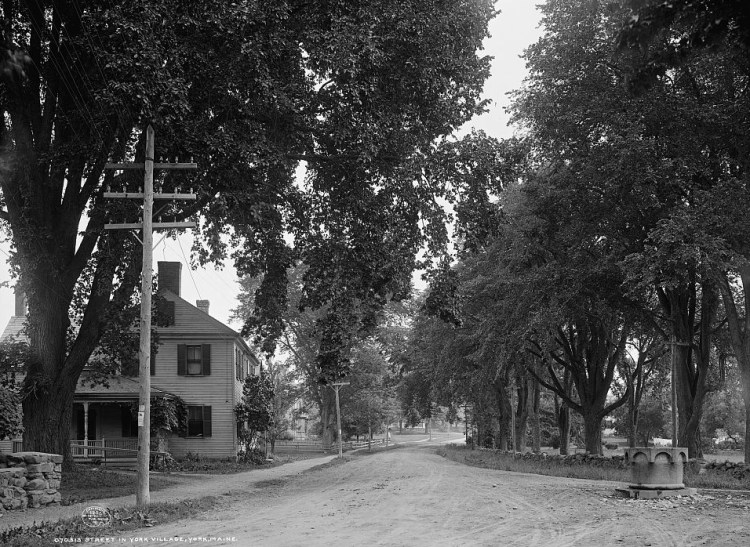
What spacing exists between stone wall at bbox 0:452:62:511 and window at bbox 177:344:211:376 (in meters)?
21.1

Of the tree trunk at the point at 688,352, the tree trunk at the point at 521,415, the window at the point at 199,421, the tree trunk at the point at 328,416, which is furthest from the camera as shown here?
the tree trunk at the point at 328,416

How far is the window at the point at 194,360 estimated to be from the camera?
37000 millimetres

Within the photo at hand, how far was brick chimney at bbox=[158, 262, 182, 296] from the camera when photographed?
38594 mm

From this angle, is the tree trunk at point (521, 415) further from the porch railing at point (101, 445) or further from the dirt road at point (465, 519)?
the dirt road at point (465, 519)

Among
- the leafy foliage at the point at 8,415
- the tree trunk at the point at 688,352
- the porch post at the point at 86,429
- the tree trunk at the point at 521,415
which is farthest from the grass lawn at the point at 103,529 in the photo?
the tree trunk at the point at 521,415

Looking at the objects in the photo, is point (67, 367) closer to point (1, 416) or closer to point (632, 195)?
point (1, 416)

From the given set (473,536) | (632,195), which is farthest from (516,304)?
(473,536)

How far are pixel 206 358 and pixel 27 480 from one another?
21986 mm

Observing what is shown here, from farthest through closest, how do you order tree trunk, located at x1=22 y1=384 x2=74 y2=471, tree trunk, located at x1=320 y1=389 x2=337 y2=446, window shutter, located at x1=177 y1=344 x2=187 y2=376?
tree trunk, located at x1=320 y1=389 x2=337 y2=446
window shutter, located at x1=177 y1=344 x2=187 y2=376
tree trunk, located at x1=22 y1=384 x2=74 y2=471

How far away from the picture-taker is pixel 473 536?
34.7 ft

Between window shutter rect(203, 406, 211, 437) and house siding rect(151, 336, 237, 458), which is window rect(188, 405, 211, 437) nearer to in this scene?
window shutter rect(203, 406, 211, 437)

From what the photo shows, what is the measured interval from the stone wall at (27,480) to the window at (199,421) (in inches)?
828

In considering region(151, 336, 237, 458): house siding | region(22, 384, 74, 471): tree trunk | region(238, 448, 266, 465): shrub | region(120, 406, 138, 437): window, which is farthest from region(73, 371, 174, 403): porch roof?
region(22, 384, 74, 471): tree trunk

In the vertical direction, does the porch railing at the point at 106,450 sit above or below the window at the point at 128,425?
below
